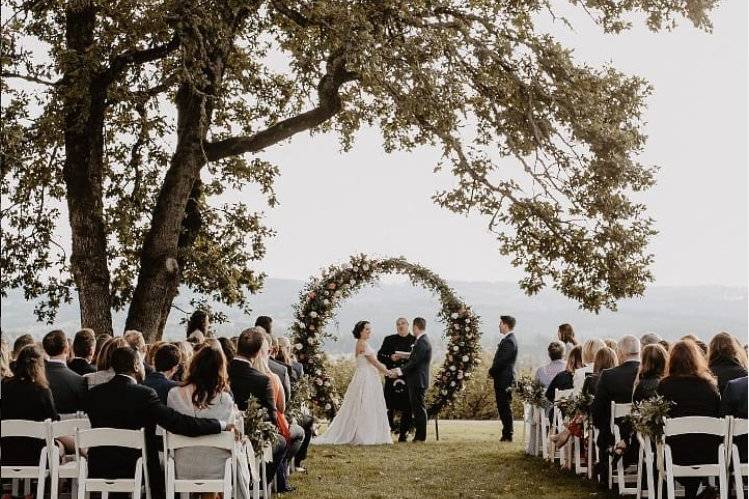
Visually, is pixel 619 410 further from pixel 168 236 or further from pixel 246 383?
pixel 168 236

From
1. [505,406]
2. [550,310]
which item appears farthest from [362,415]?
[550,310]

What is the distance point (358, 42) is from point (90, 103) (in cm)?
463

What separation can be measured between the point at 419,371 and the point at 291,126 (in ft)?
16.0

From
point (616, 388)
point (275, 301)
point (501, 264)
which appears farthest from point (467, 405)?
point (275, 301)

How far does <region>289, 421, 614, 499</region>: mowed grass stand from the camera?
407 inches

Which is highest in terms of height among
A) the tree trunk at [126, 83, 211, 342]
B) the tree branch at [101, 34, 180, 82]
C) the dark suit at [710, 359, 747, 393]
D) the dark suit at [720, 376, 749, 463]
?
the tree branch at [101, 34, 180, 82]

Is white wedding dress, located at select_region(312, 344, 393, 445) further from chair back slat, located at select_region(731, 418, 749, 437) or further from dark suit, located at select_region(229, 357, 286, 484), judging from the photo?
chair back slat, located at select_region(731, 418, 749, 437)

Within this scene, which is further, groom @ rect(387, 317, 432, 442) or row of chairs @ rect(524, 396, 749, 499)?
groom @ rect(387, 317, 432, 442)

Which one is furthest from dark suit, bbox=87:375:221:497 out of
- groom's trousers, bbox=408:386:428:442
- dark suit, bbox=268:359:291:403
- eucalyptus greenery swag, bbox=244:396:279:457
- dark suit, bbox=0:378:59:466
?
groom's trousers, bbox=408:386:428:442

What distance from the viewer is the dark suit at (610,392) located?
374 inches

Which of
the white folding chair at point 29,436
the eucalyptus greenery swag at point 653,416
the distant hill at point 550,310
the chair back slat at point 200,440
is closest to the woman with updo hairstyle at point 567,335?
the eucalyptus greenery swag at point 653,416

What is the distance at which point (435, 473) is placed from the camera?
1191 centimetres

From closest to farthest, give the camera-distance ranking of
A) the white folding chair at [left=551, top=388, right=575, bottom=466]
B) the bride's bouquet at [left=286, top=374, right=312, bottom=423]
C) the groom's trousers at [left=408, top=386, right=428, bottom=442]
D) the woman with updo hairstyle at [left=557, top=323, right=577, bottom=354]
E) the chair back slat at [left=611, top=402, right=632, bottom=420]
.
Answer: the chair back slat at [left=611, top=402, right=632, bottom=420], the bride's bouquet at [left=286, top=374, right=312, bottom=423], the white folding chair at [left=551, top=388, right=575, bottom=466], the woman with updo hairstyle at [left=557, top=323, right=577, bottom=354], the groom's trousers at [left=408, top=386, right=428, bottom=442]

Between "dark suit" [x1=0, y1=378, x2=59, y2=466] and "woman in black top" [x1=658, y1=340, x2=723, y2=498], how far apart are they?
5.18m
